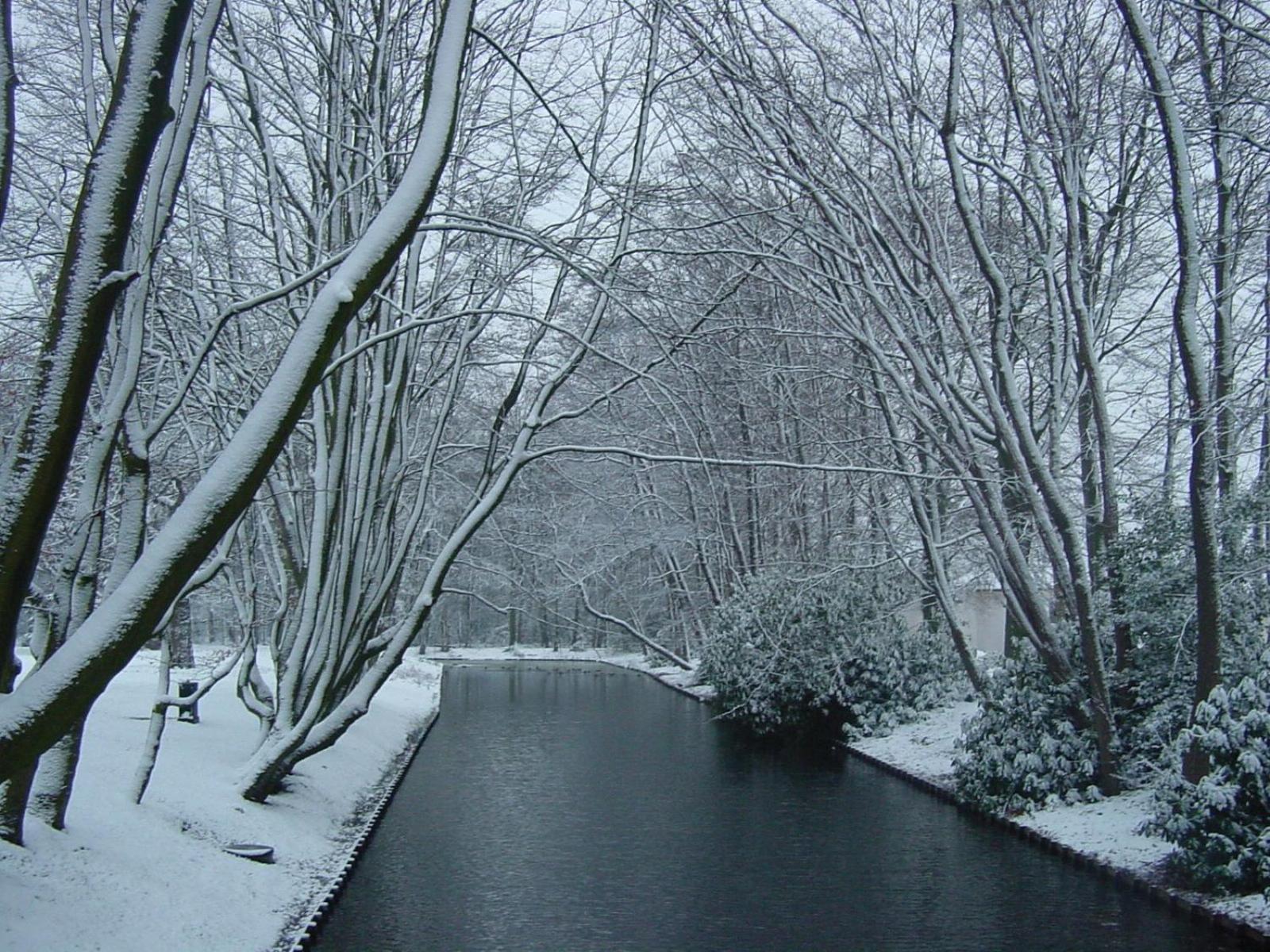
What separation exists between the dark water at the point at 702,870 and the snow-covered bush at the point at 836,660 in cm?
224

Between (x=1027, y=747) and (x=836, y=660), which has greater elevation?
(x=836, y=660)

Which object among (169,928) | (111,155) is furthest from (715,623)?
(111,155)

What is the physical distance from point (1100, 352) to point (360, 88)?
34.1 feet

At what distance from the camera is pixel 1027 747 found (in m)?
13.4

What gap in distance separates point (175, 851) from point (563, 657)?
48555mm

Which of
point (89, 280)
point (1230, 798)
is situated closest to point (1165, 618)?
point (1230, 798)

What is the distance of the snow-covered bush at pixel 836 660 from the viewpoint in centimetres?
2127

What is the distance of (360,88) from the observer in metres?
11.7

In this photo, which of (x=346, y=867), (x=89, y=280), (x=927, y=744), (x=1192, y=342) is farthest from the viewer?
(x=927, y=744)

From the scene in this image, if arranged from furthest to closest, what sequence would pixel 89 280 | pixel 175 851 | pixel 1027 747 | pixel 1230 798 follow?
pixel 1027 747 → pixel 1230 798 → pixel 175 851 → pixel 89 280

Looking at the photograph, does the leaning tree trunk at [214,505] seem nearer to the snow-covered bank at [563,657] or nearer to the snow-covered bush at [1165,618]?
the snow-covered bush at [1165,618]

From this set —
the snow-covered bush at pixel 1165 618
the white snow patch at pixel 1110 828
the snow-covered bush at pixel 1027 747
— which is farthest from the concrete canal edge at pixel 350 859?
the snow-covered bush at pixel 1165 618

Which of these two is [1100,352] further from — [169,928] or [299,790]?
[169,928]

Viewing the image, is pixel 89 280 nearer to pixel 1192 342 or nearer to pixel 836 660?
pixel 1192 342
